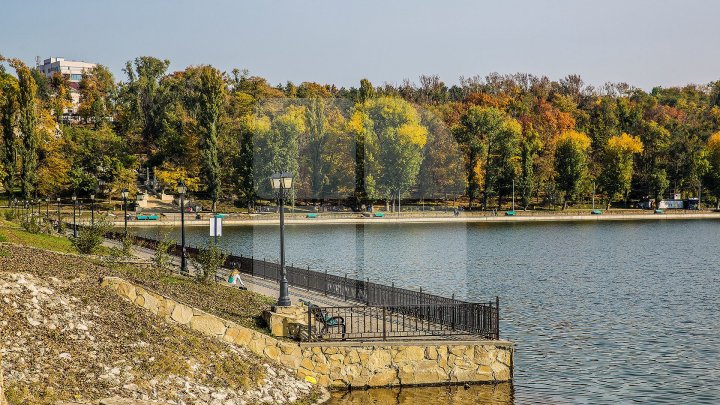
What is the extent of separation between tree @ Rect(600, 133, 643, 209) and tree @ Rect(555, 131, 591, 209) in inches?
194

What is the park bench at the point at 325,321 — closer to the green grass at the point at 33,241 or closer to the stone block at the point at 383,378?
the stone block at the point at 383,378

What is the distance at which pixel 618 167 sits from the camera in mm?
128250

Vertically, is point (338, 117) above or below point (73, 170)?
above

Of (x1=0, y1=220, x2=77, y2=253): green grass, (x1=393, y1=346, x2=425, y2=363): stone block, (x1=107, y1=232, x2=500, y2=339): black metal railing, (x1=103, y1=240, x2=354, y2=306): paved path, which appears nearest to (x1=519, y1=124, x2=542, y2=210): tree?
(x1=107, y1=232, x2=500, y2=339): black metal railing

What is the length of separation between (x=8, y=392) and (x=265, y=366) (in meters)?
6.52

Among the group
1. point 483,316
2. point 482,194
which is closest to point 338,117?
point 482,194

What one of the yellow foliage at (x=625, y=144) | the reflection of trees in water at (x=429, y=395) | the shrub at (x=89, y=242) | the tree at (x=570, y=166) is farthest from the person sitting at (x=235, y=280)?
the yellow foliage at (x=625, y=144)

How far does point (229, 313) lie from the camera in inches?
915

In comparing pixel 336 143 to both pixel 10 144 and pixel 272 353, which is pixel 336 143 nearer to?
pixel 10 144

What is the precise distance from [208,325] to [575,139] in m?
115

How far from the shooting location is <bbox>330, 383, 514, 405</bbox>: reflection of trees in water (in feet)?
66.8

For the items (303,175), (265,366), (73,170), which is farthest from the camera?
(303,175)

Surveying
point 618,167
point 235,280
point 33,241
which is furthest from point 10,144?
point 618,167

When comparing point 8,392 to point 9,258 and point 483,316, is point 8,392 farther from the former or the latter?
point 483,316
